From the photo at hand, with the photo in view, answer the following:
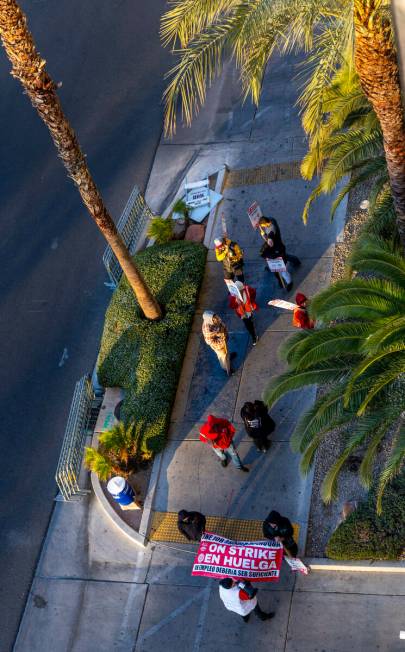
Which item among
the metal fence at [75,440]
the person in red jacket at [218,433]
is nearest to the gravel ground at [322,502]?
the person in red jacket at [218,433]

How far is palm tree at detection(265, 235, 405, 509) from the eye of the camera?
37.7 ft

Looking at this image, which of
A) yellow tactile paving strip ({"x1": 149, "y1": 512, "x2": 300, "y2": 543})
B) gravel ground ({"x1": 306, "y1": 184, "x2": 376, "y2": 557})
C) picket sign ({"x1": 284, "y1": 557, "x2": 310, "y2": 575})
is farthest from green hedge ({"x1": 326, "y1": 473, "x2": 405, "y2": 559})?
yellow tactile paving strip ({"x1": 149, "y1": 512, "x2": 300, "y2": 543})

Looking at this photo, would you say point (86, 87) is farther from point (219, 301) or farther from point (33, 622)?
point (33, 622)

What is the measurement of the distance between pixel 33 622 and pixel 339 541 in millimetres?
4897

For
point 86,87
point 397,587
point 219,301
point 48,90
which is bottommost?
point 397,587

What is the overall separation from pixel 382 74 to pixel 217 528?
705 centimetres

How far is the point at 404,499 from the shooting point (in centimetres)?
1306

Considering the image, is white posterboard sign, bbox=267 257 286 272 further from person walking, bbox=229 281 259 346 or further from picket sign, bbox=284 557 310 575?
picket sign, bbox=284 557 310 575

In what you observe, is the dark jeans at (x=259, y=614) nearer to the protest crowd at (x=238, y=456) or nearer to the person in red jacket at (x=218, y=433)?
the protest crowd at (x=238, y=456)

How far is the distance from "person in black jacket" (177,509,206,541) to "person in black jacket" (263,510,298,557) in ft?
3.67

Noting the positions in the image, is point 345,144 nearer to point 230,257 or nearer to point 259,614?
point 230,257

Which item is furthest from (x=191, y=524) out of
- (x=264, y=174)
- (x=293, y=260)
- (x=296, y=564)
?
(x=264, y=174)

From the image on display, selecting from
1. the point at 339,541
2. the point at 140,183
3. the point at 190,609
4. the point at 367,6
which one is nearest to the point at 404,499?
the point at 339,541

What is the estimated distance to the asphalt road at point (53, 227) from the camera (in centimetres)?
1576
